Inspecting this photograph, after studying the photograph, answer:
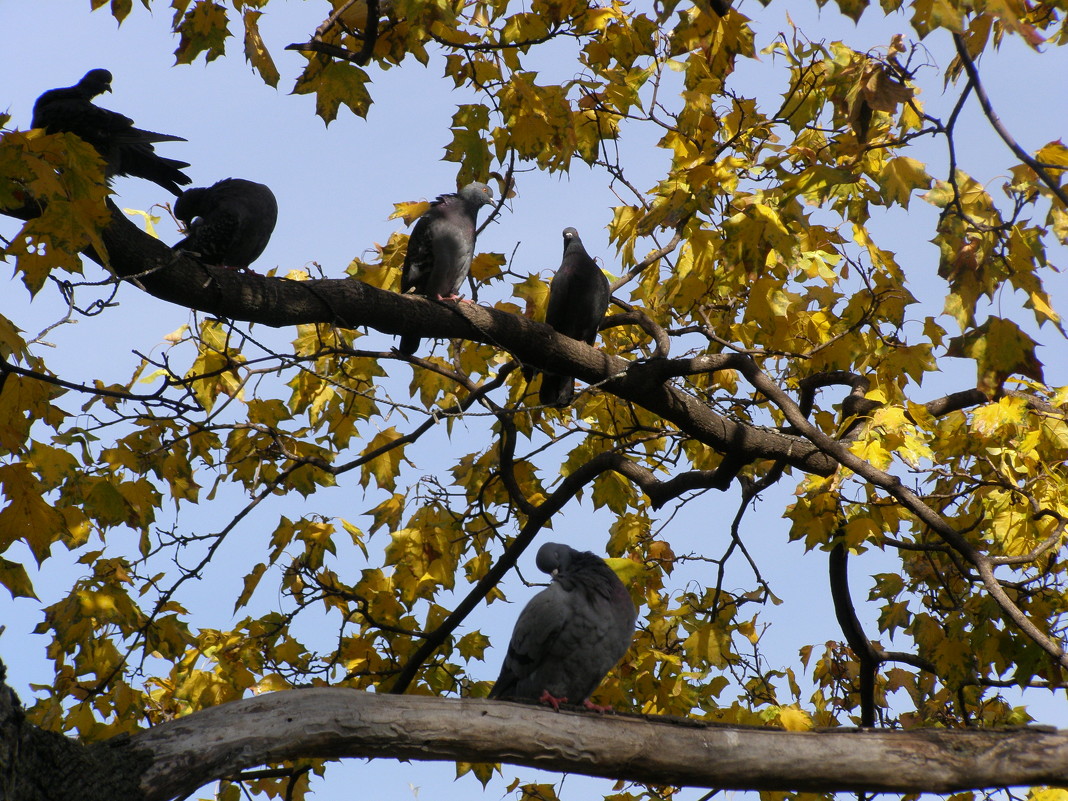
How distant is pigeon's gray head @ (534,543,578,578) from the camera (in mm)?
4453

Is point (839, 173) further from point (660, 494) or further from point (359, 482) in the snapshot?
point (359, 482)

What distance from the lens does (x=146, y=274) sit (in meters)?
3.02

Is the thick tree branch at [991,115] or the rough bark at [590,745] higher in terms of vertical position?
the thick tree branch at [991,115]

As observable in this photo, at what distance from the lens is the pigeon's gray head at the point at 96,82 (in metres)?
4.65

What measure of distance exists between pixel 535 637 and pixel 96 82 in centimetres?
362

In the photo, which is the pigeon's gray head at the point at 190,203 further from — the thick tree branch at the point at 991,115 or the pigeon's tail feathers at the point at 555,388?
the thick tree branch at the point at 991,115

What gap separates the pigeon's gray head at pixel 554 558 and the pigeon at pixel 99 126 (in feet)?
9.04

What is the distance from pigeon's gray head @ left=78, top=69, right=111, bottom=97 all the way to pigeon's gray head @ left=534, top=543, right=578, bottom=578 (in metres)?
3.21

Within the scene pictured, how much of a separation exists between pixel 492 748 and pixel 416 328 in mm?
1906

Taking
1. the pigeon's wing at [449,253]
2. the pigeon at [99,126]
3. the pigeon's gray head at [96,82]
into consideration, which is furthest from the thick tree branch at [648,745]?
the pigeon's gray head at [96,82]

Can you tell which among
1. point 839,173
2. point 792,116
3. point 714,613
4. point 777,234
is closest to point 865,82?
point 839,173

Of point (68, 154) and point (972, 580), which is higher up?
point (68, 154)

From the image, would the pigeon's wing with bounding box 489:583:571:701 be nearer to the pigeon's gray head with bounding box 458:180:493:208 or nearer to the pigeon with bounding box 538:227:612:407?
the pigeon with bounding box 538:227:612:407

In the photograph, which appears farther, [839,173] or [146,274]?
[839,173]
